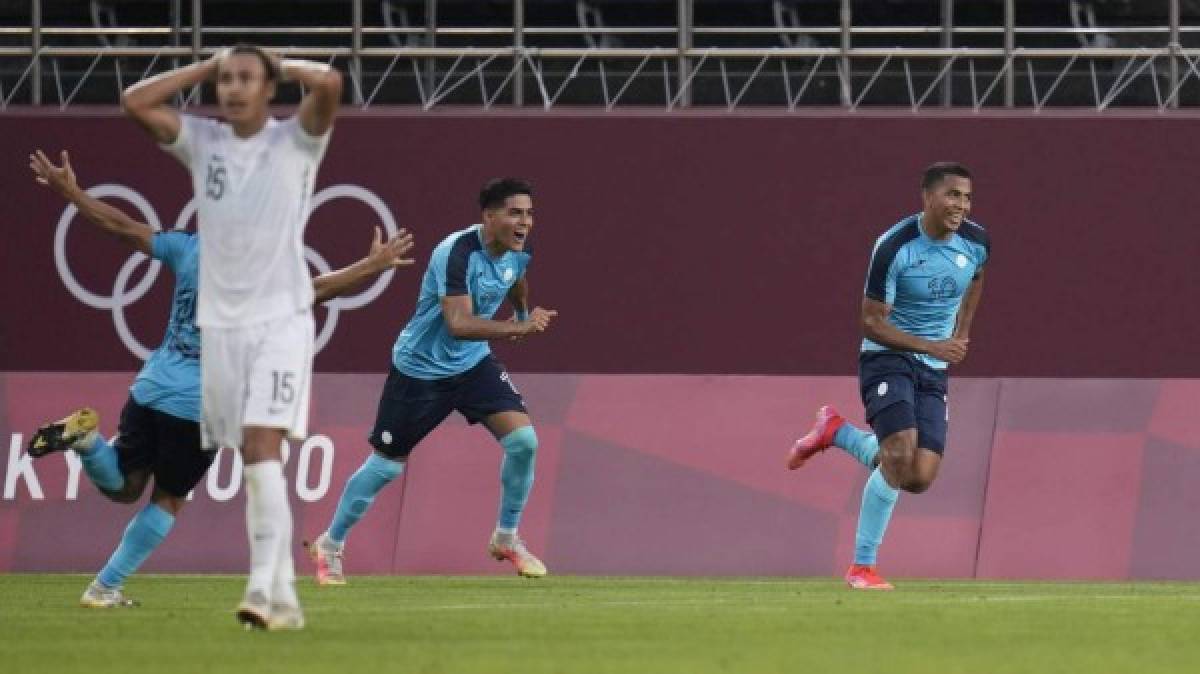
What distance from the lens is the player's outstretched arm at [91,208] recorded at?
1166 cm

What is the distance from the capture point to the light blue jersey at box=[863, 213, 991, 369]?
1502 cm

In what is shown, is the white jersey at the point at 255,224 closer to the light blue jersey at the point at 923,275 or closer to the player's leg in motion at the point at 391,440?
the light blue jersey at the point at 923,275

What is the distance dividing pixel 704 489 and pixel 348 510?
3371 millimetres

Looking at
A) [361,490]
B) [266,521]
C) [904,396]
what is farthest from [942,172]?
[266,521]

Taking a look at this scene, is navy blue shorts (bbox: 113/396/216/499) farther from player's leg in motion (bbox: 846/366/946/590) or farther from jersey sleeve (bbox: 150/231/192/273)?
player's leg in motion (bbox: 846/366/946/590)

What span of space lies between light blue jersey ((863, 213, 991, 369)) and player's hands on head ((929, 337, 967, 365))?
136 mm

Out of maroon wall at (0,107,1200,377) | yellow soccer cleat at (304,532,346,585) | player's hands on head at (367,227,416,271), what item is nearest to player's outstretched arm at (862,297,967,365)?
yellow soccer cleat at (304,532,346,585)

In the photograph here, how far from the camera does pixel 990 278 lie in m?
22.1

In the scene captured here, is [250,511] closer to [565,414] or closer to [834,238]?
[565,414]

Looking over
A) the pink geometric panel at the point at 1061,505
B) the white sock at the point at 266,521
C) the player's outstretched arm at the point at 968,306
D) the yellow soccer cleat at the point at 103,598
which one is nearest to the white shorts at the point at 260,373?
the white sock at the point at 266,521

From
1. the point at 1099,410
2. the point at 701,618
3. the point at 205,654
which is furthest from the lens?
the point at 1099,410

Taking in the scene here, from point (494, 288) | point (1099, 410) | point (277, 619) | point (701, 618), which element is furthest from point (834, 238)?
point (277, 619)

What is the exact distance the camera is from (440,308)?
52.2ft

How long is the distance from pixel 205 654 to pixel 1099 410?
10195mm
